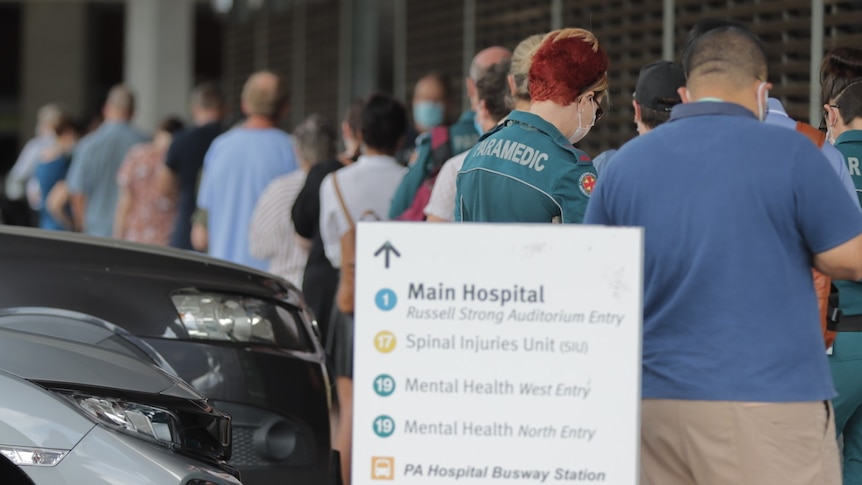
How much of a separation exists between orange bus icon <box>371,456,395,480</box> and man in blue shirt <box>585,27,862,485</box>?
72cm

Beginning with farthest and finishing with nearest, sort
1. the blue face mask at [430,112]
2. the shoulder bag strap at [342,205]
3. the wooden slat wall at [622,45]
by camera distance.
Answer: the wooden slat wall at [622,45] < the blue face mask at [430,112] < the shoulder bag strap at [342,205]

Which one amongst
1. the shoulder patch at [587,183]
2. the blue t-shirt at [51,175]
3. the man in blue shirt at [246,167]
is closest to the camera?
the shoulder patch at [587,183]

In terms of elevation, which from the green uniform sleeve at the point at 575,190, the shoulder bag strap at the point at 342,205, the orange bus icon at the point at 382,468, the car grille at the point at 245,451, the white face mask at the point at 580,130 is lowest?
the car grille at the point at 245,451

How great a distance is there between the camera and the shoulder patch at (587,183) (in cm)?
441

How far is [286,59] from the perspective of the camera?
50.4 ft

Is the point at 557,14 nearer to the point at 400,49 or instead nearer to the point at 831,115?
the point at 400,49

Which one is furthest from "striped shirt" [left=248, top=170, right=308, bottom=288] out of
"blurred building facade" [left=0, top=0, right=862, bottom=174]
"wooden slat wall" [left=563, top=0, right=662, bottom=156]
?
"wooden slat wall" [left=563, top=0, right=662, bottom=156]

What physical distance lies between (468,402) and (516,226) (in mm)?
Result: 453

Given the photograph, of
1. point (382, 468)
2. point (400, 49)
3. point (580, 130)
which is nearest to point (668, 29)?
point (580, 130)

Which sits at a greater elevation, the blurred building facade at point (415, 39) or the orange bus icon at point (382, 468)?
the blurred building facade at point (415, 39)

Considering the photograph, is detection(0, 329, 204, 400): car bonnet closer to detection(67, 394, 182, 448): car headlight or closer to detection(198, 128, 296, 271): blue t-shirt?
detection(67, 394, 182, 448): car headlight

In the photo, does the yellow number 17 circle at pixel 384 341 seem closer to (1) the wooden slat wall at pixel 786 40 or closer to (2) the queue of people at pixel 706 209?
(2) the queue of people at pixel 706 209

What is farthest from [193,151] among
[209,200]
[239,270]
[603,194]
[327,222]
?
[603,194]

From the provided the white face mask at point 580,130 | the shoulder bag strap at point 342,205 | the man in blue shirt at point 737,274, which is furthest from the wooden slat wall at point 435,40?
the man in blue shirt at point 737,274
